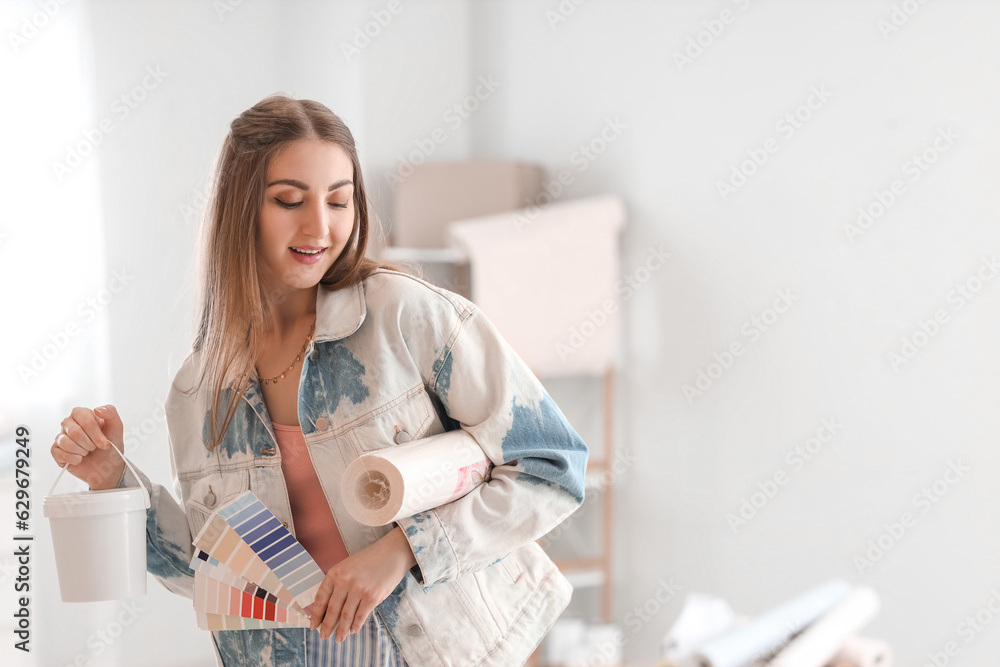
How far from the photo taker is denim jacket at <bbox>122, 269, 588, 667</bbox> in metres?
0.85

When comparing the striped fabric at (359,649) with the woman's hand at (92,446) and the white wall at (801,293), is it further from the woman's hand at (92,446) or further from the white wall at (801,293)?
the white wall at (801,293)

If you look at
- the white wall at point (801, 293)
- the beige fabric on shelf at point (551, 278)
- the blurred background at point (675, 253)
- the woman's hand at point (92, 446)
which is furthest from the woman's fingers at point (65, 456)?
the beige fabric on shelf at point (551, 278)

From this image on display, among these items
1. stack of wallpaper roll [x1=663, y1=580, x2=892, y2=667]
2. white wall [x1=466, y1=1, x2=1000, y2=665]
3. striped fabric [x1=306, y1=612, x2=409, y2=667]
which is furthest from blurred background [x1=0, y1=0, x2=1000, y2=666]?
striped fabric [x1=306, y1=612, x2=409, y2=667]

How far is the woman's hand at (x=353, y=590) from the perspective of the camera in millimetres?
789

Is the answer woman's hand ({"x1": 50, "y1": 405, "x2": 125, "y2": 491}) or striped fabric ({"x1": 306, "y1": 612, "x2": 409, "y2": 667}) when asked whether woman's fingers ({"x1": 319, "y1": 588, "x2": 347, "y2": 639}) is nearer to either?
striped fabric ({"x1": 306, "y1": 612, "x2": 409, "y2": 667})

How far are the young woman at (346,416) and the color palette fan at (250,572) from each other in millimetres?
35

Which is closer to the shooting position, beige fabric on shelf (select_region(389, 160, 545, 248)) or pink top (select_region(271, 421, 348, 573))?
pink top (select_region(271, 421, 348, 573))

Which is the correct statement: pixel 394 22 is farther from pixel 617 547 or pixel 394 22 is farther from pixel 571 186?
pixel 617 547

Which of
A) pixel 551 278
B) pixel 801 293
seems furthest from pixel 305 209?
pixel 551 278

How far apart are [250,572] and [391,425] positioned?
0.20m

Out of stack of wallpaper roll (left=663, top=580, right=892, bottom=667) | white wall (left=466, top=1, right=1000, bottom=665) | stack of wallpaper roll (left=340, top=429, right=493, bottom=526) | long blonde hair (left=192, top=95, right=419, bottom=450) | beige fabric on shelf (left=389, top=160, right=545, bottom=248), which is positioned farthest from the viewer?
beige fabric on shelf (left=389, top=160, right=545, bottom=248)

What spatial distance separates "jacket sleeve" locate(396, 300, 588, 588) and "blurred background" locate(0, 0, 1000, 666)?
3.31 ft

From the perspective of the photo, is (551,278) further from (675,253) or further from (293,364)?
(293,364)

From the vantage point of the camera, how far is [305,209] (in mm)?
883
